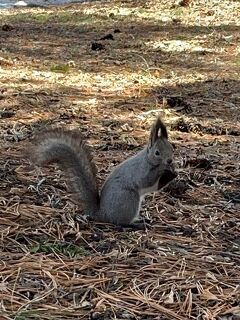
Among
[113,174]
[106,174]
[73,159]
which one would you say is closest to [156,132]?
[113,174]

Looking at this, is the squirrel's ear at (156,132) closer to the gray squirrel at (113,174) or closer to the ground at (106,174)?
the gray squirrel at (113,174)

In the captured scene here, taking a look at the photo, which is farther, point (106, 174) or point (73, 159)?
point (106, 174)

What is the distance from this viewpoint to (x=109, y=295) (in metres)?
2.32

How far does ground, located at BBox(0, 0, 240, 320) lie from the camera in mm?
2342

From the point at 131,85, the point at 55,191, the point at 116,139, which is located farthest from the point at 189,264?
the point at 131,85

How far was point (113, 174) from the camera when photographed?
123 inches

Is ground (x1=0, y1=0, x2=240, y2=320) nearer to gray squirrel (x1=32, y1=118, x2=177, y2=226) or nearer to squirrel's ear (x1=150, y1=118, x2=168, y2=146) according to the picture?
gray squirrel (x1=32, y1=118, x2=177, y2=226)

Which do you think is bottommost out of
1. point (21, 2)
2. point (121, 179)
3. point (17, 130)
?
point (21, 2)

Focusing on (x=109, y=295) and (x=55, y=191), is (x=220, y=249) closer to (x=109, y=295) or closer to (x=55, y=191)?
(x=109, y=295)

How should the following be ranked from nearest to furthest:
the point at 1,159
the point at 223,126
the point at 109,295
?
the point at 109,295 < the point at 1,159 < the point at 223,126

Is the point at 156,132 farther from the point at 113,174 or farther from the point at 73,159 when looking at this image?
the point at 73,159

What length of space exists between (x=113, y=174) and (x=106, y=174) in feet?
1.75

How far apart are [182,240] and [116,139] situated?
5.27ft

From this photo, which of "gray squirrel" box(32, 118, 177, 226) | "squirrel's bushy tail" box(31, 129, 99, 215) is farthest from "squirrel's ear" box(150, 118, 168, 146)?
"squirrel's bushy tail" box(31, 129, 99, 215)
